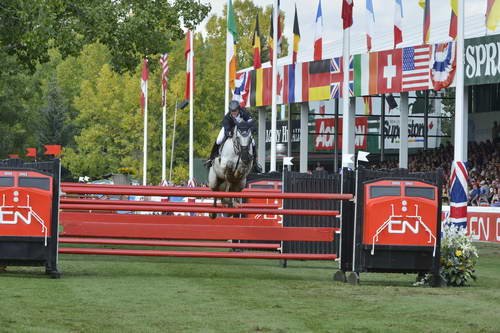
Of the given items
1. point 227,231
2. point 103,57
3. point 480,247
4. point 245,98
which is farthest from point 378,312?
point 103,57

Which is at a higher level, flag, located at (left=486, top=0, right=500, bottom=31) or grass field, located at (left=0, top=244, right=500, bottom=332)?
flag, located at (left=486, top=0, right=500, bottom=31)

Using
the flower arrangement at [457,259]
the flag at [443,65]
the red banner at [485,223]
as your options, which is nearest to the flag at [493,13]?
the flag at [443,65]

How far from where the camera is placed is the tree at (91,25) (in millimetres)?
29422

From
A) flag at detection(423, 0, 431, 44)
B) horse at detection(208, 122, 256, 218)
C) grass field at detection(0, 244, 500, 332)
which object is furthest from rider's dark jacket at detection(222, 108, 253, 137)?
flag at detection(423, 0, 431, 44)

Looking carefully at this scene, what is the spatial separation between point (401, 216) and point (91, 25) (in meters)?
20.5

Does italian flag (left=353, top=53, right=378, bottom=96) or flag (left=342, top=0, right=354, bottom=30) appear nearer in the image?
flag (left=342, top=0, right=354, bottom=30)

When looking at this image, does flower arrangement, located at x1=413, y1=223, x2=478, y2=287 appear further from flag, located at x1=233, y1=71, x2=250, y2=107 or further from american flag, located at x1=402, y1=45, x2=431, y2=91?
flag, located at x1=233, y1=71, x2=250, y2=107

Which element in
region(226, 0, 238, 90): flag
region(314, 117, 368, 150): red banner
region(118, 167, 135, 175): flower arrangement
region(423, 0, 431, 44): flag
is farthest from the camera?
region(118, 167, 135, 175): flower arrangement

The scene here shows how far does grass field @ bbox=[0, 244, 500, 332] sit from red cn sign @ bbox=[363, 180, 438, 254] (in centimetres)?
62

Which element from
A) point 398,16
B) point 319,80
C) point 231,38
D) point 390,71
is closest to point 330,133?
point 319,80

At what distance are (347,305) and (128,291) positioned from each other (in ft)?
8.41

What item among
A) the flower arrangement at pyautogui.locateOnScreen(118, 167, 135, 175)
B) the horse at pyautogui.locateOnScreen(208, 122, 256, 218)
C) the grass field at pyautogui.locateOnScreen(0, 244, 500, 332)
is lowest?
the grass field at pyautogui.locateOnScreen(0, 244, 500, 332)

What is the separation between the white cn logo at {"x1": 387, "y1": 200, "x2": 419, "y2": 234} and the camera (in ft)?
45.7

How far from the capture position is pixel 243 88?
52938 millimetres
